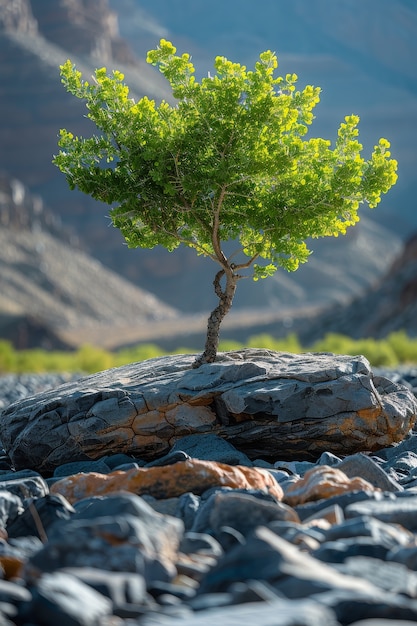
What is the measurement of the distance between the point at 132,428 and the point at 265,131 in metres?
2.71

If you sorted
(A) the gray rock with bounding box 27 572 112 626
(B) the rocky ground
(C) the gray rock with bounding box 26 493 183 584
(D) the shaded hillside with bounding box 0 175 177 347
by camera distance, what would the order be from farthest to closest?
(D) the shaded hillside with bounding box 0 175 177 347 → (C) the gray rock with bounding box 26 493 183 584 → (B) the rocky ground → (A) the gray rock with bounding box 27 572 112 626

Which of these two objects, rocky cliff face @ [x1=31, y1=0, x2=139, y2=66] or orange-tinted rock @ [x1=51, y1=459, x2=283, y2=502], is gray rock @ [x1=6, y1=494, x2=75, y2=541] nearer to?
orange-tinted rock @ [x1=51, y1=459, x2=283, y2=502]

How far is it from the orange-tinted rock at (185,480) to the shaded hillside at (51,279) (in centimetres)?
6863

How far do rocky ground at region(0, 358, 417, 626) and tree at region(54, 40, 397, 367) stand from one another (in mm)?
2792

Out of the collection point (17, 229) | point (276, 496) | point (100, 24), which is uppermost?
point (100, 24)

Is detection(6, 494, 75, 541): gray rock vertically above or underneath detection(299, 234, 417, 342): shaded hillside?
underneath

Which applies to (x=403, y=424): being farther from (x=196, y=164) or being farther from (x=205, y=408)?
(x=196, y=164)

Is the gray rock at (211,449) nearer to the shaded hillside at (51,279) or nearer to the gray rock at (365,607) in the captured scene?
the gray rock at (365,607)

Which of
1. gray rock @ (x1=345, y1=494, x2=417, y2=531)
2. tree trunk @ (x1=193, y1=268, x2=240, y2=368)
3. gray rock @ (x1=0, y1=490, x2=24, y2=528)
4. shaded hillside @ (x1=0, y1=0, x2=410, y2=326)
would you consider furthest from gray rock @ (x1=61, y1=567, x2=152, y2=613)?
shaded hillside @ (x1=0, y1=0, x2=410, y2=326)

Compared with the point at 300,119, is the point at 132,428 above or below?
below

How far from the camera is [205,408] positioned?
7.97 meters

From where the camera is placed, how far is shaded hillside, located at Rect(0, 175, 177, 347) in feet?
278

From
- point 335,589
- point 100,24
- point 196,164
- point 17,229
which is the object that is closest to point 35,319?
point 17,229

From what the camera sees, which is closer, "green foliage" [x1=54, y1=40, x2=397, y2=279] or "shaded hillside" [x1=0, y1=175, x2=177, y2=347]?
"green foliage" [x1=54, y1=40, x2=397, y2=279]
